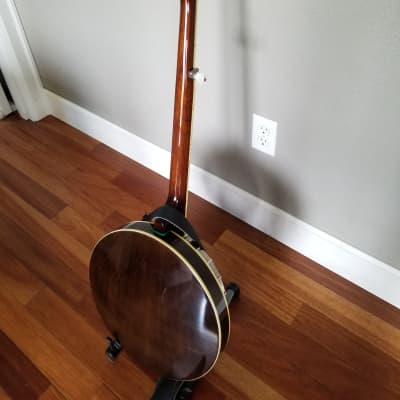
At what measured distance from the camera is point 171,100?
3.83ft

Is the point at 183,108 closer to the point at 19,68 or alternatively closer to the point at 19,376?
the point at 19,376

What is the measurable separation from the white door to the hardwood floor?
421 millimetres

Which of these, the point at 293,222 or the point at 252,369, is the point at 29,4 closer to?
the point at 293,222

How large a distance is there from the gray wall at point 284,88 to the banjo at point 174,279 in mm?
254

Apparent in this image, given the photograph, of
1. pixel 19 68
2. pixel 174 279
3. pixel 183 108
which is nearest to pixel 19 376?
pixel 174 279

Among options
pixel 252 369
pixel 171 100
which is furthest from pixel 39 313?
pixel 171 100

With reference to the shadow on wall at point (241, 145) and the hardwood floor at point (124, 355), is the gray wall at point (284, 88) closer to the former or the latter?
the shadow on wall at point (241, 145)

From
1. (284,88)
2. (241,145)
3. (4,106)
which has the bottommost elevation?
(4,106)

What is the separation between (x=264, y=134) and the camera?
101 cm

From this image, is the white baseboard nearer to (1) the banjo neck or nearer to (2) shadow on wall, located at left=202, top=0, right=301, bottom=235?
(2) shadow on wall, located at left=202, top=0, right=301, bottom=235

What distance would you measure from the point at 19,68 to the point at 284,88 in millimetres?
1100

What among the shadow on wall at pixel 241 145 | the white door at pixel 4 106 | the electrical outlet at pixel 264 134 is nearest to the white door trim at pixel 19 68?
the white door at pixel 4 106

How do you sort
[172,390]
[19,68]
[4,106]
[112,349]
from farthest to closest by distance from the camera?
1. [4,106]
2. [19,68]
3. [112,349]
4. [172,390]

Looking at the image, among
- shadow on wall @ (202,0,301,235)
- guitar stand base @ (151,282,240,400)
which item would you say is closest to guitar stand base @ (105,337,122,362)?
guitar stand base @ (151,282,240,400)
